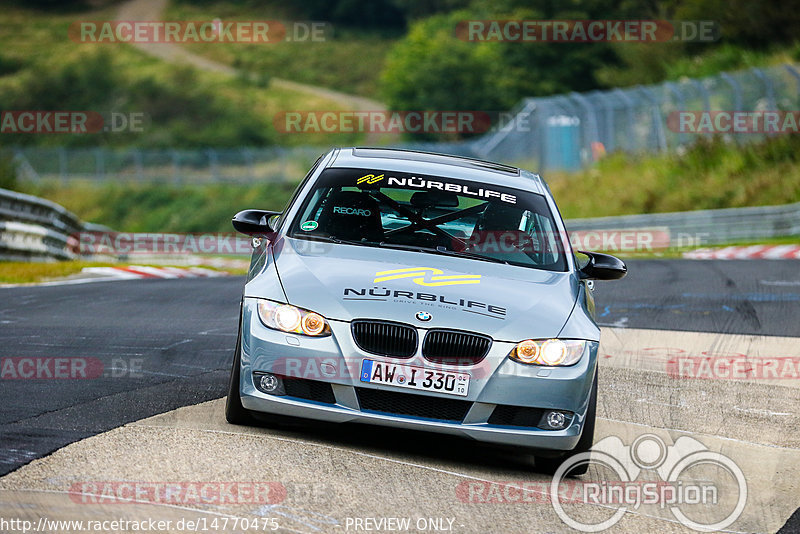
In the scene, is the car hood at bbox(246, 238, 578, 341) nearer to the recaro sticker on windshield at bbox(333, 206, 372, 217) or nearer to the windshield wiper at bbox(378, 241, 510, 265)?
the windshield wiper at bbox(378, 241, 510, 265)

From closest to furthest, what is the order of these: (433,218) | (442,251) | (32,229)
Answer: (442,251) < (433,218) < (32,229)

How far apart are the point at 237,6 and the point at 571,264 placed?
5060 inches

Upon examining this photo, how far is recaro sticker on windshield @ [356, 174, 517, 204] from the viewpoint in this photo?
7879 mm

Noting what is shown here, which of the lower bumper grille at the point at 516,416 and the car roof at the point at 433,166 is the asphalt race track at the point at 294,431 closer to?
the lower bumper grille at the point at 516,416

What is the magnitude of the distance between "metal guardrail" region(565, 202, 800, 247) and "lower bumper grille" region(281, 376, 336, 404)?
65.6 feet

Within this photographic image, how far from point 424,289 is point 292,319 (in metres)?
0.69

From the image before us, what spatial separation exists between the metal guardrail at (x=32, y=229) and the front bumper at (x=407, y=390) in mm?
12061

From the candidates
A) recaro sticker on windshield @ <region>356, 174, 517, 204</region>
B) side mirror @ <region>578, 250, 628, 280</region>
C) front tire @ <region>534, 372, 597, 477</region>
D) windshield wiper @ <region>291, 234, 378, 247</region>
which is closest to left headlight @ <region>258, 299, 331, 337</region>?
windshield wiper @ <region>291, 234, 378, 247</region>

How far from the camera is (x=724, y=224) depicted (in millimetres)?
26391

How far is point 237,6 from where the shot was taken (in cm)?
13200

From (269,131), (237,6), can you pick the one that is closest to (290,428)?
(269,131)

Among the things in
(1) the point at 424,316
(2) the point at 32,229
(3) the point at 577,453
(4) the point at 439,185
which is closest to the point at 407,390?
(1) the point at 424,316

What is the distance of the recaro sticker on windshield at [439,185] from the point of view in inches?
310

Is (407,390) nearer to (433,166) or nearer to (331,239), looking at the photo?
(331,239)
